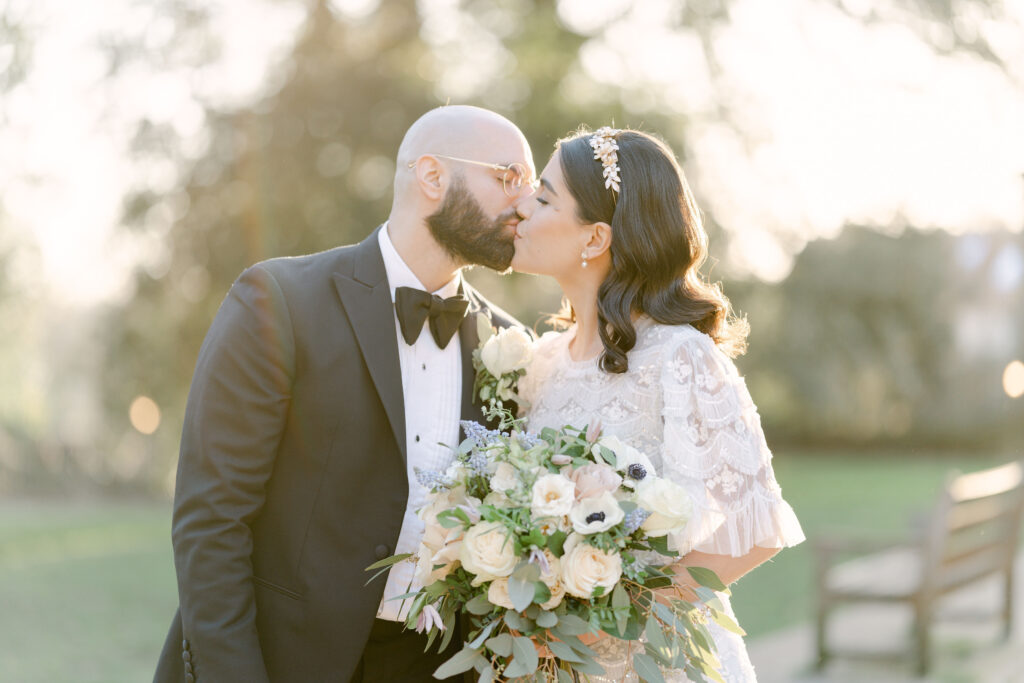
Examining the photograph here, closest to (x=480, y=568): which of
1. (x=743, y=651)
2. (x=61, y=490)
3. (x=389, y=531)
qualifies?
(x=389, y=531)

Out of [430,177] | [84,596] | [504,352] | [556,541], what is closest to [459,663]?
[556,541]

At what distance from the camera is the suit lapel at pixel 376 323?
2855 millimetres

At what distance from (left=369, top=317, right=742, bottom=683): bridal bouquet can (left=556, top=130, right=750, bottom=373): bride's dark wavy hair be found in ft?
1.93

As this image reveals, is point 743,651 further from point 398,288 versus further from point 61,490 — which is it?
point 61,490

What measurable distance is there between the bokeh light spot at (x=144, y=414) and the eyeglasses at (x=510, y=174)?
40.3 ft

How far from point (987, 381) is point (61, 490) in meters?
21.0

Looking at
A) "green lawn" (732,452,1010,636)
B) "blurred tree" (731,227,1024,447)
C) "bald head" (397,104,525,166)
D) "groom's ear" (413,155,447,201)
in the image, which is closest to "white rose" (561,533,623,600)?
"groom's ear" (413,155,447,201)

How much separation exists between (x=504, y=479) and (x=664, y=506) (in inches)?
15.0

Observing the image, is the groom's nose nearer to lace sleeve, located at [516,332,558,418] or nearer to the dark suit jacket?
lace sleeve, located at [516,332,558,418]

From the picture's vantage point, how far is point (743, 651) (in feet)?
9.43

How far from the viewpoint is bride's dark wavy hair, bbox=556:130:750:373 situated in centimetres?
290

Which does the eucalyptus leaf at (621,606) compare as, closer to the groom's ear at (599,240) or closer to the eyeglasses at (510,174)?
the groom's ear at (599,240)

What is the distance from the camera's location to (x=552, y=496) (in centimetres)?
224

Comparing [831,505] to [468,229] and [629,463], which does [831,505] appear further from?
[629,463]
